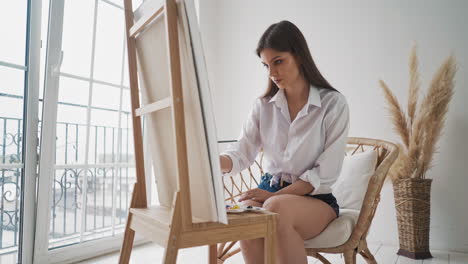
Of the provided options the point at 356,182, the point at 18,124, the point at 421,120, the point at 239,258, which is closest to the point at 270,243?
the point at 356,182

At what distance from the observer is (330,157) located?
134 centimetres

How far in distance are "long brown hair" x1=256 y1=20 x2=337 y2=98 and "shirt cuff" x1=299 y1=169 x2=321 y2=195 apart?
1.30 feet

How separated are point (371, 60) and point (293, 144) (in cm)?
181

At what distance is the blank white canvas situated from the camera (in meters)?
0.91

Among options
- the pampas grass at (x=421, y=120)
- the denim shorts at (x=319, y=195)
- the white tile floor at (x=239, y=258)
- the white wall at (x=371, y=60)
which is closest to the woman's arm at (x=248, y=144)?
the denim shorts at (x=319, y=195)

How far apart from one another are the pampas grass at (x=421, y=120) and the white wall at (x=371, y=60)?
7.6 inches

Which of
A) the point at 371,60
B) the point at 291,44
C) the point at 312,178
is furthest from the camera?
the point at 371,60

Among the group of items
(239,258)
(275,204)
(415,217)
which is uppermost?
(275,204)

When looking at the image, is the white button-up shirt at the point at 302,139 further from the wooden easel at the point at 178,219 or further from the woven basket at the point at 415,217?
the woven basket at the point at 415,217

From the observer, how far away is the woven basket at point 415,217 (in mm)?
2373

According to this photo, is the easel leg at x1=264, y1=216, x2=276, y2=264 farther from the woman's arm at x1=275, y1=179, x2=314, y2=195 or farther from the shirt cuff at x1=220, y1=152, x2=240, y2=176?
the shirt cuff at x1=220, y1=152, x2=240, y2=176

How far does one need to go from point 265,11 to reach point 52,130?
220 cm

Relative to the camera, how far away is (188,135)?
1.00 meters

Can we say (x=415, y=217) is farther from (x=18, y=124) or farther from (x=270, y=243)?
(x=18, y=124)
